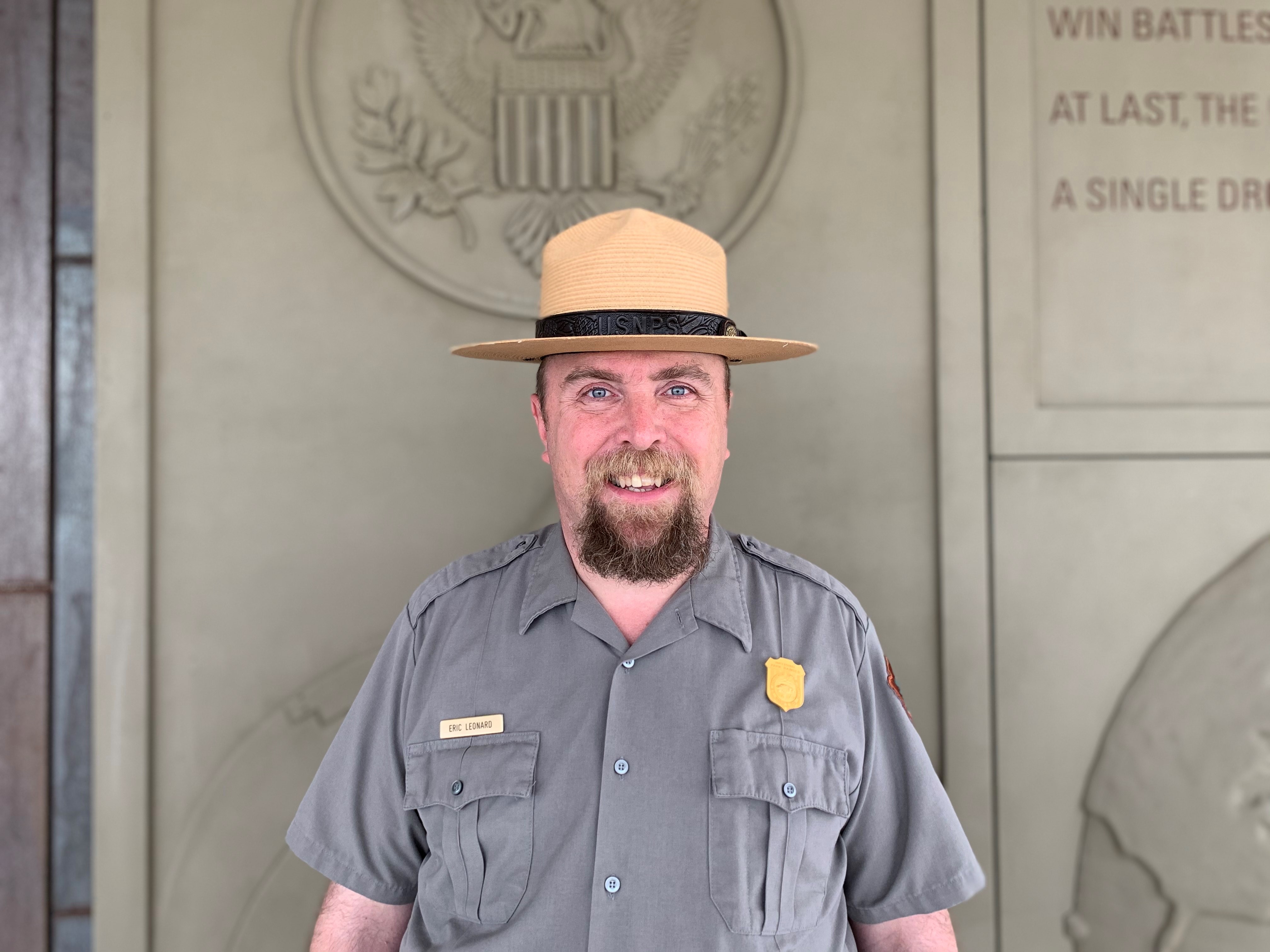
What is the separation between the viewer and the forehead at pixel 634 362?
56.6 inches

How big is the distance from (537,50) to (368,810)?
158 centimetres

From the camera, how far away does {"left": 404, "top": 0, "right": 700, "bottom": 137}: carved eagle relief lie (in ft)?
6.86

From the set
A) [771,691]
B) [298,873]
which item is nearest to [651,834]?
[771,691]

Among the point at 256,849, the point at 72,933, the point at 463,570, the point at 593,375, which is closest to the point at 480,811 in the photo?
the point at 463,570

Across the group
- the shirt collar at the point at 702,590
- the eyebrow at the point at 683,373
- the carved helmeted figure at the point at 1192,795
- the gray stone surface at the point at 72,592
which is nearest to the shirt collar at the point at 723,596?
the shirt collar at the point at 702,590

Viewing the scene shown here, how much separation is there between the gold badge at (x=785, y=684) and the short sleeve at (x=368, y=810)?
1.76 feet

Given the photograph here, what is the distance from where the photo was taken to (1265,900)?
2.03 meters

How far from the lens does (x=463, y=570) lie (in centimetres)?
154

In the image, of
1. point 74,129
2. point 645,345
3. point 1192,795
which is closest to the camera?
point 645,345

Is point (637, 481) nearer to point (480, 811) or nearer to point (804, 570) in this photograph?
point (804, 570)

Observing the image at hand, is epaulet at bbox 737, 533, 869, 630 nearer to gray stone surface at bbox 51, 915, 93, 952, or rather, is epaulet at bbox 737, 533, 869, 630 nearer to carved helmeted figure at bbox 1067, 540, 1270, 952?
carved helmeted figure at bbox 1067, 540, 1270, 952

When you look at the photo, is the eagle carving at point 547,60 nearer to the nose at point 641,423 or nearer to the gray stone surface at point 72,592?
the nose at point 641,423

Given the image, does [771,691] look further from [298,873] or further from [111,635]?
[111,635]

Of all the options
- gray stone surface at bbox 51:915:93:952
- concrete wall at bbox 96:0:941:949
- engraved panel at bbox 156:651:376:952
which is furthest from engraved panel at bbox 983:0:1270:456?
gray stone surface at bbox 51:915:93:952
